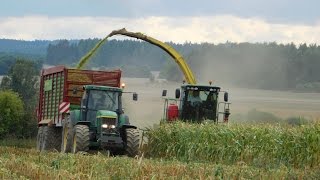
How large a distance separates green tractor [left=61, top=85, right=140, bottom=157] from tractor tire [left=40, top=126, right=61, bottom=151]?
3.57 meters

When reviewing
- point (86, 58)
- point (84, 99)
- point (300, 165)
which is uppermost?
point (86, 58)

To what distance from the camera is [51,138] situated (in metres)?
23.0

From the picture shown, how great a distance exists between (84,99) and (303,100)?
31.0 m

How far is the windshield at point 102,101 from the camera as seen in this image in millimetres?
18672

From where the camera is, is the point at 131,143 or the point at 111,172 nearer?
the point at 111,172

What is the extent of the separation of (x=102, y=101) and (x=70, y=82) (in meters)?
3.20

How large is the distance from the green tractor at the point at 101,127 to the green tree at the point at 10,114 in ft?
151

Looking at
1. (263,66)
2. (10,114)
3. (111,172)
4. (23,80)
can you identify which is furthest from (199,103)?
(23,80)

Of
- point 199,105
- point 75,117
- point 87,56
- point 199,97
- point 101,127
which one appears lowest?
point 101,127

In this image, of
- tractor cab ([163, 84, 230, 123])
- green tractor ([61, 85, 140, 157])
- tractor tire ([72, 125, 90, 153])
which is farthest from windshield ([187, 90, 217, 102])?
tractor tire ([72, 125, 90, 153])

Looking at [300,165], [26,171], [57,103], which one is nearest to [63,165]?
[26,171]

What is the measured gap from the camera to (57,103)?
74.9 feet

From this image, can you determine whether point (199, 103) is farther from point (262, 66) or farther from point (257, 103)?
point (262, 66)

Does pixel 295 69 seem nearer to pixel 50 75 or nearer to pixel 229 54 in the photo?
pixel 229 54
